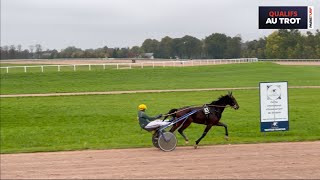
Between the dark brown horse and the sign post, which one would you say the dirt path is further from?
the sign post

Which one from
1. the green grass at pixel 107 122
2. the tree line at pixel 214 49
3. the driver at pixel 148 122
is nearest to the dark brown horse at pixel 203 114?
the driver at pixel 148 122

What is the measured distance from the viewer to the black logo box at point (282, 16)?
21.2 m

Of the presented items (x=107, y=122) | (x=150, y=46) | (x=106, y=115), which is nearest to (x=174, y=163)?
(x=107, y=122)

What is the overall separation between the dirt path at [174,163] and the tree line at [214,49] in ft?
286

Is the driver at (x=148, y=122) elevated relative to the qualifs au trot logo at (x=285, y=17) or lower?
lower

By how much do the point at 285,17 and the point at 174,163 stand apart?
9.18m

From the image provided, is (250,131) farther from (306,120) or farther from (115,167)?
(115,167)

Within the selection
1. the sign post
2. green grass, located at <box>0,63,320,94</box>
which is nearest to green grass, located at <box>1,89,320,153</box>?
the sign post

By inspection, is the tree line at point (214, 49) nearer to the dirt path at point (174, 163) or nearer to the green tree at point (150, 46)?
the green tree at point (150, 46)

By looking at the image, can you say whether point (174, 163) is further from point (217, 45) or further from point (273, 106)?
point (217, 45)

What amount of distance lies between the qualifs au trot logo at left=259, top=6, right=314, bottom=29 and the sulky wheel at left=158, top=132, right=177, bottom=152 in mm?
6505

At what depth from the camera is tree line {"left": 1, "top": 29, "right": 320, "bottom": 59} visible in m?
104

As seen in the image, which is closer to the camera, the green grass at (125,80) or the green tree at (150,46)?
the green grass at (125,80)

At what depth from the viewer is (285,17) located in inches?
847
